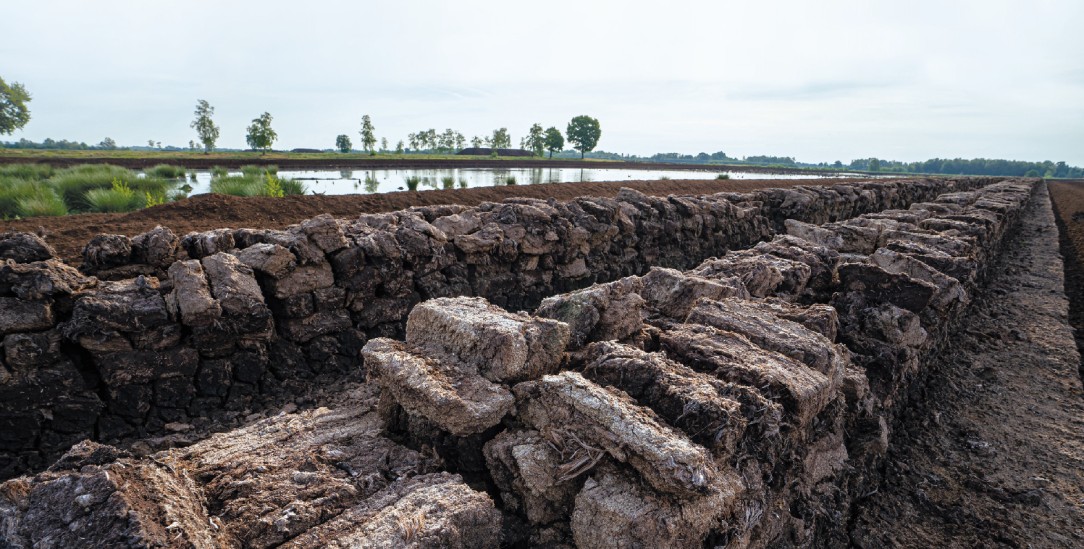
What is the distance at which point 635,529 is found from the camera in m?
1.99

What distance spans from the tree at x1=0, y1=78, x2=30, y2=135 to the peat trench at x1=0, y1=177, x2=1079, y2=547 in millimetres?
64167

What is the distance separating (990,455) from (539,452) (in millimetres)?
4876

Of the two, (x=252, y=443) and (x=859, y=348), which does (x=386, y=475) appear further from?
(x=859, y=348)

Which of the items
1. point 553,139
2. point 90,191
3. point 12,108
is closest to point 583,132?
point 553,139

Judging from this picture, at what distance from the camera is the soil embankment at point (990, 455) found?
3.62 meters

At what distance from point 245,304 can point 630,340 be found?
12.5 ft

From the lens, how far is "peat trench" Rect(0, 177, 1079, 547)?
1.96 meters

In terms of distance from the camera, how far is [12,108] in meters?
43.9

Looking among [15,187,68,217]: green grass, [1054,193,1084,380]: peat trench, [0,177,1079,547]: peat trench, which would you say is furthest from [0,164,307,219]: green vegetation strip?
[1054,193,1084,380]: peat trench

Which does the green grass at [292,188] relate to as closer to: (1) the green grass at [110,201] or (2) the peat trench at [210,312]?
(1) the green grass at [110,201]

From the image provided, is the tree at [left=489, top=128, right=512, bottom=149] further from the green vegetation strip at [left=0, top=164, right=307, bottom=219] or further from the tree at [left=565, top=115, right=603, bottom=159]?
the green vegetation strip at [left=0, top=164, right=307, bottom=219]

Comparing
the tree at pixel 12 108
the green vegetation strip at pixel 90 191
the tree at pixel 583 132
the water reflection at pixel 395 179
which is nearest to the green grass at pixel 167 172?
the water reflection at pixel 395 179

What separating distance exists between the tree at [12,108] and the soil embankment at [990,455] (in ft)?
220

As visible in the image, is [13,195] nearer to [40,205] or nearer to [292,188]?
[40,205]
